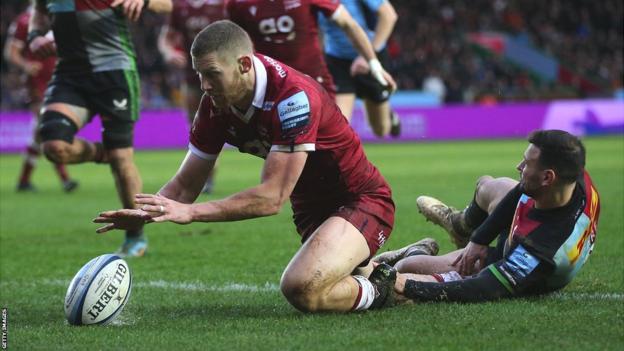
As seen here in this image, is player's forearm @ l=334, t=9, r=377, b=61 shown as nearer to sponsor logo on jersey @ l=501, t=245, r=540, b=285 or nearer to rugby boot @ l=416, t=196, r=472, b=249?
rugby boot @ l=416, t=196, r=472, b=249

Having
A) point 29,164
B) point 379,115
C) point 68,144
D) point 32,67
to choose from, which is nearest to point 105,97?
point 68,144

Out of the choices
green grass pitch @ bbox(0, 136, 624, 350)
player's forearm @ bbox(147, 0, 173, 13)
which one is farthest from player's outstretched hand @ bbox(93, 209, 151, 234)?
player's forearm @ bbox(147, 0, 173, 13)

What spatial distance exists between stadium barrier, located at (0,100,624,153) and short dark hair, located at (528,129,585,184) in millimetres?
19462

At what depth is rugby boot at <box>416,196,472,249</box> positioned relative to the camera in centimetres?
621

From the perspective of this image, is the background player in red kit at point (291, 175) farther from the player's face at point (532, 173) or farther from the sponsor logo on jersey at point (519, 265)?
the player's face at point (532, 173)

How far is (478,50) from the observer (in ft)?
126

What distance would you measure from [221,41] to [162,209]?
0.83m

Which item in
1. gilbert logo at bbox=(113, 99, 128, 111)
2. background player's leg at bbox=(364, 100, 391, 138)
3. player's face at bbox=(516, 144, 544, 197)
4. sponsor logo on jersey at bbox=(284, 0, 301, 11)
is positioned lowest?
background player's leg at bbox=(364, 100, 391, 138)

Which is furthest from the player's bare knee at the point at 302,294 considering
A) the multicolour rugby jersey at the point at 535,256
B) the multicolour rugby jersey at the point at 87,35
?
the multicolour rugby jersey at the point at 87,35

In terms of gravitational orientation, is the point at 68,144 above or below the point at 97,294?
below

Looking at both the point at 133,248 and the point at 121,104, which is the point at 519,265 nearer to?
the point at 133,248

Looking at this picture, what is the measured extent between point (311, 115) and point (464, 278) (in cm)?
128

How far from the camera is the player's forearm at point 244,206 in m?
4.66

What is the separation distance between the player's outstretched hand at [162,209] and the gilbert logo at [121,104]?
11.5ft
